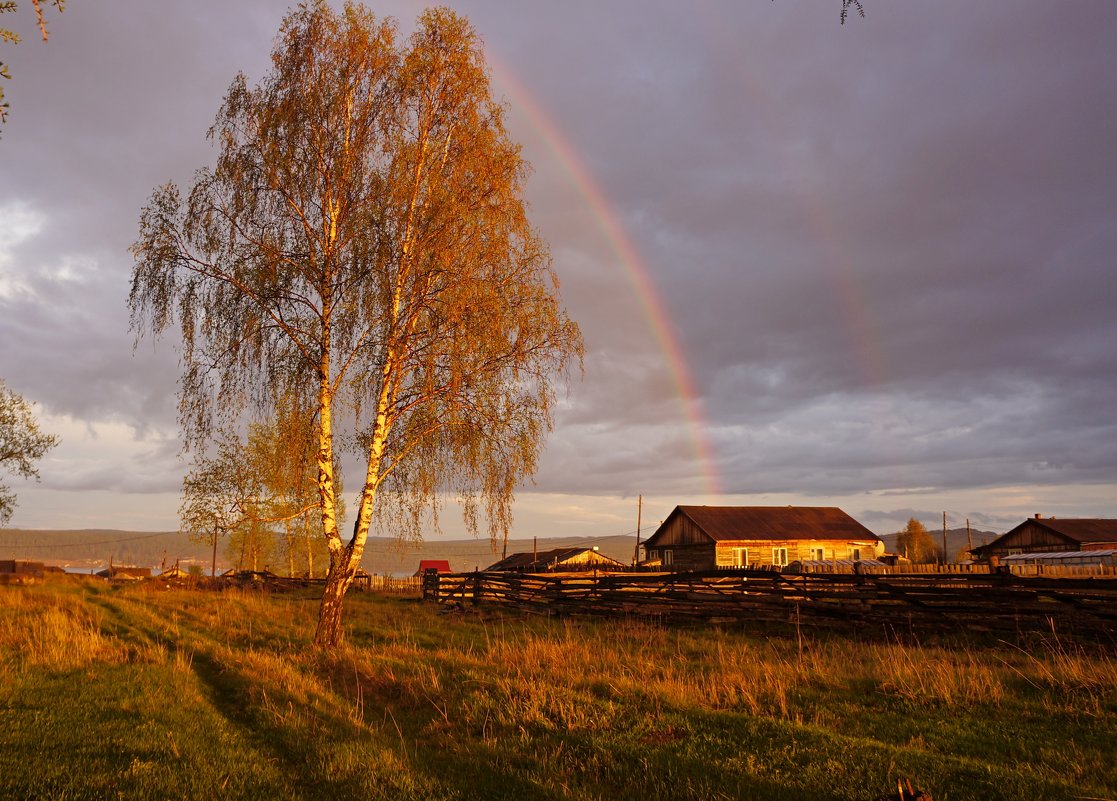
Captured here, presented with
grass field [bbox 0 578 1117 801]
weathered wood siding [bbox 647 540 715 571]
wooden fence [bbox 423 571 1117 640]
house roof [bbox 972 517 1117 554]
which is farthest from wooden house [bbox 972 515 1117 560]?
→ grass field [bbox 0 578 1117 801]

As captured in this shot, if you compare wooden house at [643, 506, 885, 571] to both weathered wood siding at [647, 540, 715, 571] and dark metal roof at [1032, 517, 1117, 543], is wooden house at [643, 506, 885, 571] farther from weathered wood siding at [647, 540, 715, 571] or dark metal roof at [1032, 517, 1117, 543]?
dark metal roof at [1032, 517, 1117, 543]

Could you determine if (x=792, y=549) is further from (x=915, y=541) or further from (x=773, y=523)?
(x=915, y=541)

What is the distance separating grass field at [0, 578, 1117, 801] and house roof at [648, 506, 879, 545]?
3825 centimetres

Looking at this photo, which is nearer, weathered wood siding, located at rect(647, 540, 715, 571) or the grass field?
the grass field

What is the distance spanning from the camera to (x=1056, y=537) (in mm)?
54125

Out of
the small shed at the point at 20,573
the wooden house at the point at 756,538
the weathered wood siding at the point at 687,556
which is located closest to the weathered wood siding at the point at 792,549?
the wooden house at the point at 756,538

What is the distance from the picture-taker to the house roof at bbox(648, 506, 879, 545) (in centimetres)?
5088

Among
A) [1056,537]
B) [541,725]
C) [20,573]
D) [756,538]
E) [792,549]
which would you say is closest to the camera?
[541,725]

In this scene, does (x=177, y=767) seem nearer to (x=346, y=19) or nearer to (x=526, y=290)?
(x=526, y=290)

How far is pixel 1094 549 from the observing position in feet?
169

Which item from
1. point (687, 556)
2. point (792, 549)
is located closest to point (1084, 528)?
point (792, 549)

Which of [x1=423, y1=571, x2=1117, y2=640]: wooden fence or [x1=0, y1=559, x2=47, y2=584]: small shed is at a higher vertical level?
[x1=423, y1=571, x2=1117, y2=640]: wooden fence

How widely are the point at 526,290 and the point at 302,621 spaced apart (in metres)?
12.0

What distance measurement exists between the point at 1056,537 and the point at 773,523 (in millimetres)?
21860
